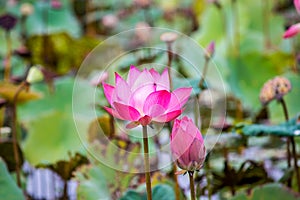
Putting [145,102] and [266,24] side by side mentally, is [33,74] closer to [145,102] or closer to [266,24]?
[145,102]

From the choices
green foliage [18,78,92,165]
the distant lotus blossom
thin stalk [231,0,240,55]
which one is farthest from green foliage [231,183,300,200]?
thin stalk [231,0,240,55]

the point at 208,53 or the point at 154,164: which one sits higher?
the point at 208,53

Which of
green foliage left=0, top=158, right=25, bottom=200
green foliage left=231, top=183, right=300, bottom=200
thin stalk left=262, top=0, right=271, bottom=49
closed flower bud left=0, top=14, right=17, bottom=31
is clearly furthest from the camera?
thin stalk left=262, top=0, right=271, bottom=49

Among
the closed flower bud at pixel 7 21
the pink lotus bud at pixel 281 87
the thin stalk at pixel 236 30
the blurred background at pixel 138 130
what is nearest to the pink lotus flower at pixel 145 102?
the blurred background at pixel 138 130

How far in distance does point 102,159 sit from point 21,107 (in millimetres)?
682

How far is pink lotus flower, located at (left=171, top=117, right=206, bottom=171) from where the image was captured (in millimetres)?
571

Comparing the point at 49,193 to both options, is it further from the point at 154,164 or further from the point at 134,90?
the point at 134,90

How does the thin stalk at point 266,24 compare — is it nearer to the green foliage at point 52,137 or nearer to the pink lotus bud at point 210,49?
the green foliage at point 52,137

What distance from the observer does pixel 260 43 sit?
1922 millimetres

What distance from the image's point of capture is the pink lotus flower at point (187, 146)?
1.87 feet

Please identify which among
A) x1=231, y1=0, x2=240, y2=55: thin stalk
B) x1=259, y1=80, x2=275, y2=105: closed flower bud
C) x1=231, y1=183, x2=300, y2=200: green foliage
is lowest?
x1=231, y1=183, x2=300, y2=200: green foliage

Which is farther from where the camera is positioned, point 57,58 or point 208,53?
point 57,58

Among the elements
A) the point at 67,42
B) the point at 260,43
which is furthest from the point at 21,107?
the point at 260,43

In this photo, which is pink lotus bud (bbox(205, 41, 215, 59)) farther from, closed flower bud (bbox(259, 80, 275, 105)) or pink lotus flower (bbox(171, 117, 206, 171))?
pink lotus flower (bbox(171, 117, 206, 171))
